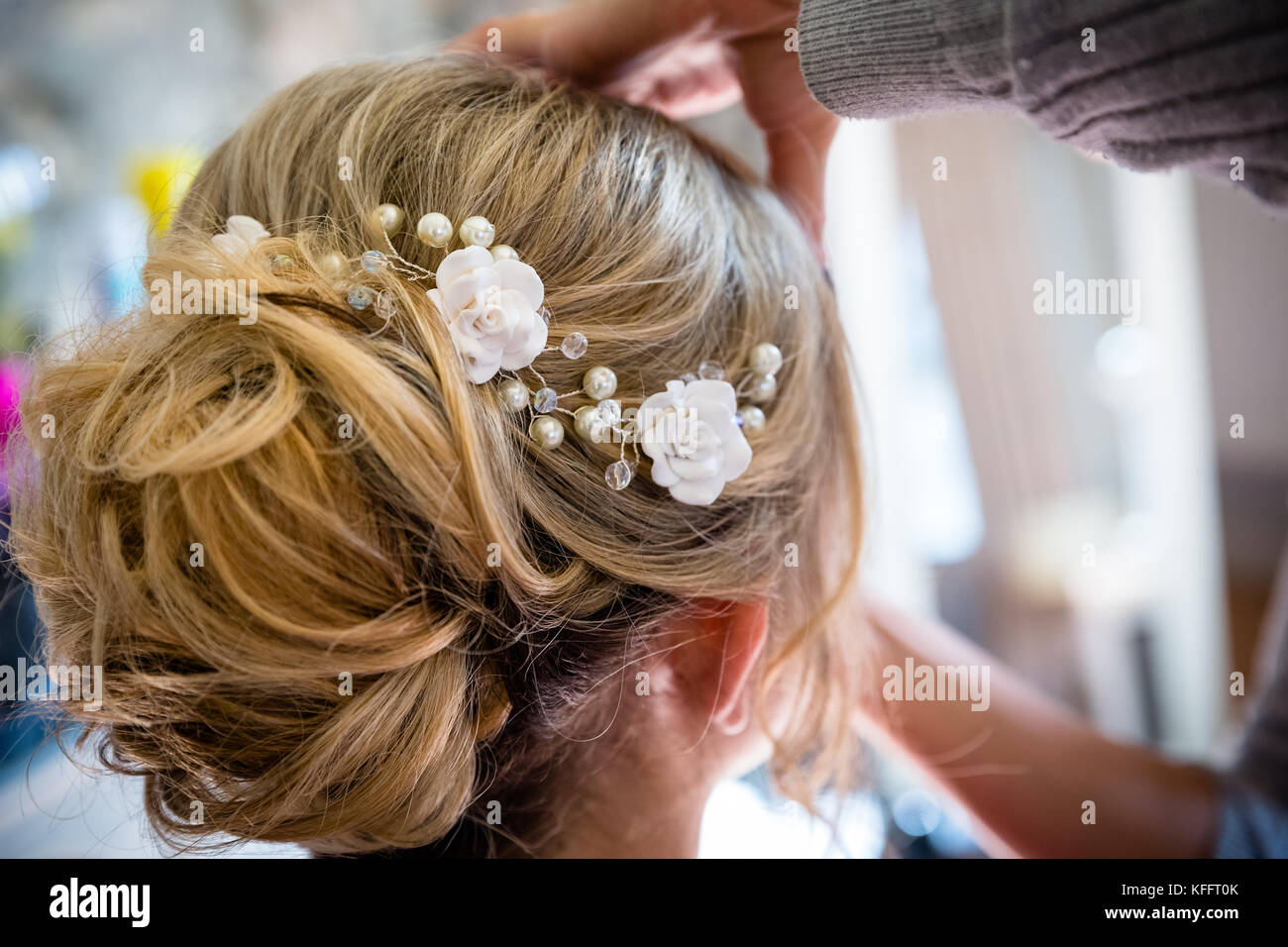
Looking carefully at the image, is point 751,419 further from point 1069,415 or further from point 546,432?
point 1069,415

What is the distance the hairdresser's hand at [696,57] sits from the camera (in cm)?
65

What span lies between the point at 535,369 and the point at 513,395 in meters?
0.03

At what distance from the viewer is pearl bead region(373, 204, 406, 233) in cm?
49

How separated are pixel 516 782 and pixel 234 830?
0.18m

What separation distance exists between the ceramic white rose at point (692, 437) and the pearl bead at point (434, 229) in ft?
0.51

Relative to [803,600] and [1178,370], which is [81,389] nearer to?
[803,600]

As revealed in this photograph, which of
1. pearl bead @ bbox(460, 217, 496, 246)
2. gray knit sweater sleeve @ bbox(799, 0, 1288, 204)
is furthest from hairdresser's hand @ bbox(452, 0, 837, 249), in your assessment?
pearl bead @ bbox(460, 217, 496, 246)

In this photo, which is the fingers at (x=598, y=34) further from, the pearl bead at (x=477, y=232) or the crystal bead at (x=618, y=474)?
the crystal bead at (x=618, y=474)

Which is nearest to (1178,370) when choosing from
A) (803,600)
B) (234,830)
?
(803,600)

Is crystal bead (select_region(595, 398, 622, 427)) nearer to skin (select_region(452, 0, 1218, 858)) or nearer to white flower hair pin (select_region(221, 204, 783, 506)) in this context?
white flower hair pin (select_region(221, 204, 783, 506))

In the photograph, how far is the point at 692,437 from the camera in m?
0.50

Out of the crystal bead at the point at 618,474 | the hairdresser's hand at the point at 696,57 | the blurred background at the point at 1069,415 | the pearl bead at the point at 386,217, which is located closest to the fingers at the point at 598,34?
the hairdresser's hand at the point at 696,57

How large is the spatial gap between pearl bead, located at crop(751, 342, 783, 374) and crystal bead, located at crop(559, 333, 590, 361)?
0.44ft

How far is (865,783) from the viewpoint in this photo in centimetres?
106
